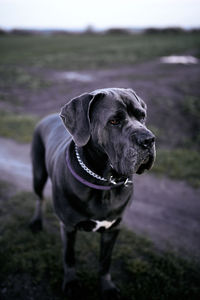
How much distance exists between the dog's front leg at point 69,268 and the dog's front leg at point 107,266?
0.33 meters

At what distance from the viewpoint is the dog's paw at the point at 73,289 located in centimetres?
286

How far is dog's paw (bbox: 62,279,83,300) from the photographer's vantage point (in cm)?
286

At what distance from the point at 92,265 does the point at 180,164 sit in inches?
138

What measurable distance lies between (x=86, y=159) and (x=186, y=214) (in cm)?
288

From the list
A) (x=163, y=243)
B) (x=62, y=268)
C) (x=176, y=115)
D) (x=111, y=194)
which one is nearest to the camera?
(x=111, y=194)

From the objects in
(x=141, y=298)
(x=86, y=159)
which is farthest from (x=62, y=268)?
(x=86, y=159)

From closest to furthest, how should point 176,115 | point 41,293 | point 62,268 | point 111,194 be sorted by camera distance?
point 111,194, point 41,293, point 62,268, point 176,115

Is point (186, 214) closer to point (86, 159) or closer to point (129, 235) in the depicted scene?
point (129, 235)

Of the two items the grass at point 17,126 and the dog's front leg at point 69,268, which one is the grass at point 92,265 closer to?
the dog's front leg at point 69,268

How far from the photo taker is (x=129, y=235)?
12.7 feet

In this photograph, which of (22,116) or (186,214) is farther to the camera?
(22,116)

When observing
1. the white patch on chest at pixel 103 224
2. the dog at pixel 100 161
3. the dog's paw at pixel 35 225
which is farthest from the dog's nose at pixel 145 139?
the dog's paw at pixel 35 225

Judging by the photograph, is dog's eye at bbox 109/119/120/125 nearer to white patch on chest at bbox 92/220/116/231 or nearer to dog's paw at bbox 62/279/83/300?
white patch on chest at bbox 92/220/116/231

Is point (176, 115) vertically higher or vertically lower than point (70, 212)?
lower
